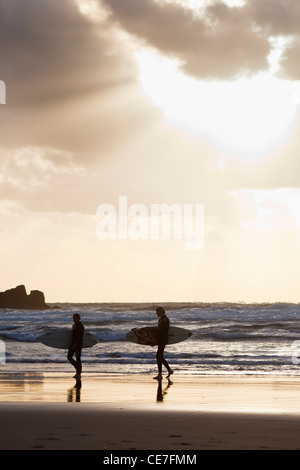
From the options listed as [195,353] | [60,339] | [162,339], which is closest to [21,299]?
[195,353]

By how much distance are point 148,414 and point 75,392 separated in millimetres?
4695

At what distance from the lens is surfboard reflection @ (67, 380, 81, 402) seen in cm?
1505

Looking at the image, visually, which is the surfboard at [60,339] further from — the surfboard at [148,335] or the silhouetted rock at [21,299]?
the silhouetted rock at [21,299]

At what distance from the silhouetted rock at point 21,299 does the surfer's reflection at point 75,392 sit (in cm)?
9862

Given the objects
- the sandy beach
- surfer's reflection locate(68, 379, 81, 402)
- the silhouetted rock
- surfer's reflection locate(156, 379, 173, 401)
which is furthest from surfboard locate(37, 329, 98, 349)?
the silhouetted rock

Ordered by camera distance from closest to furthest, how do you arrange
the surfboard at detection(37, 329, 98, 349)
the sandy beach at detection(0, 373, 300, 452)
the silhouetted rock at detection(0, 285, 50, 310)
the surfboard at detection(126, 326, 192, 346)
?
the sandy beach at detection(0, 373, 300, 452) < the surfboard at detection(37, 329, 98, 349) < the surfboard at detection(126, 326, 192, 346) < the silhouetted rock at detection(0, 285, 50, 310)

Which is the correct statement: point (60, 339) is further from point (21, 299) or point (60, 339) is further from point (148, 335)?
point (21, 299)

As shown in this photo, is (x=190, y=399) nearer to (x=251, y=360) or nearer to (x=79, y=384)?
(x=79, y=384)

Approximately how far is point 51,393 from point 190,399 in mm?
3320

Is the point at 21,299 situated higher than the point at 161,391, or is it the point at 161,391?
the point at 21,299

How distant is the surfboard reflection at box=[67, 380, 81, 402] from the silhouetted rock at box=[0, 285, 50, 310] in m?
98.6

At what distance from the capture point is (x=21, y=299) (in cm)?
11612

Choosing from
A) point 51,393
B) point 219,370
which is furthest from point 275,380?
point 51,393

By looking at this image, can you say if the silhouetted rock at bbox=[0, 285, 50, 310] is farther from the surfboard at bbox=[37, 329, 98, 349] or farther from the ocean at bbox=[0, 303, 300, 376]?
the surfboard at bbox=[37, 329, 98, 349]
